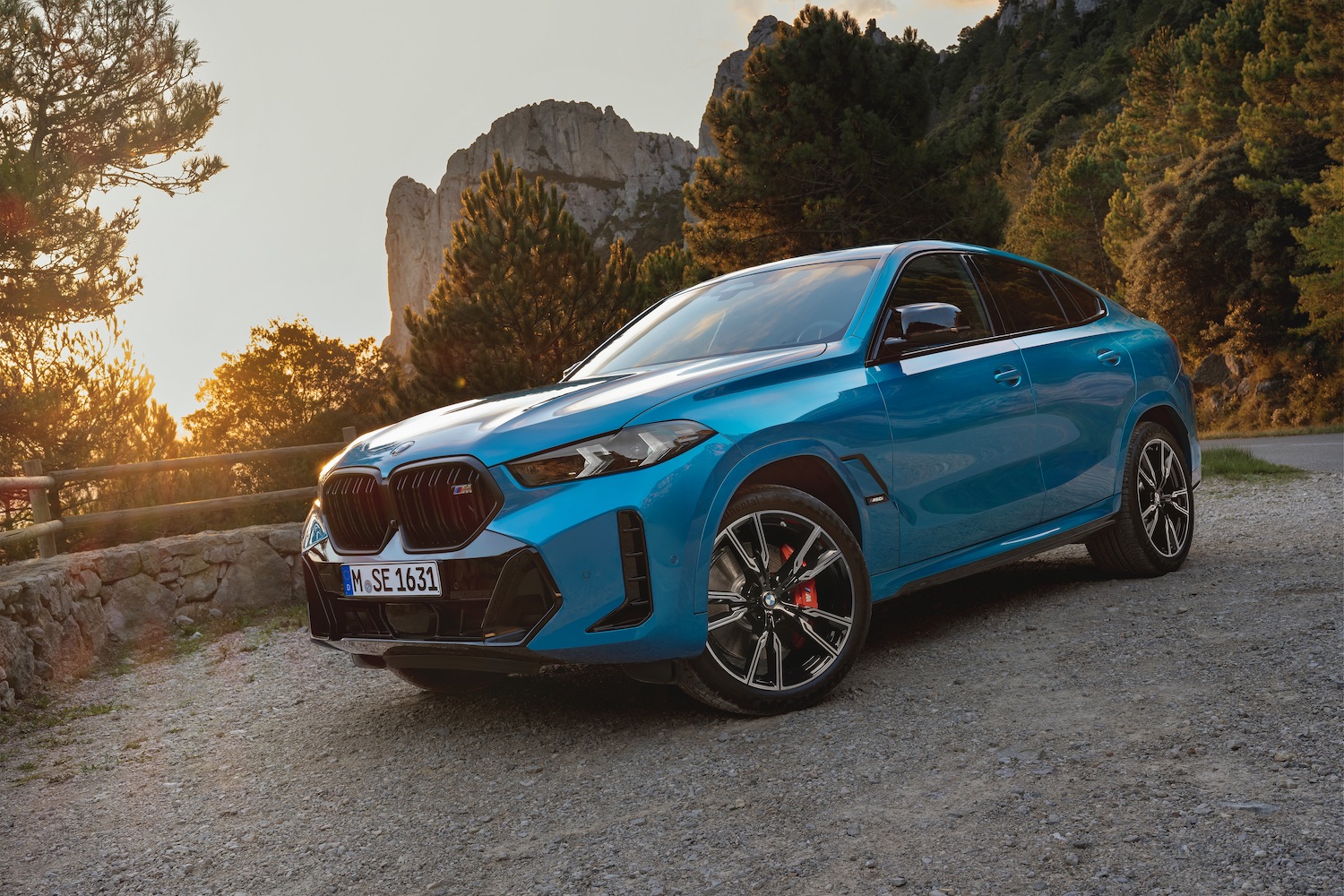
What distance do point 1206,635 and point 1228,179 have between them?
124 feet

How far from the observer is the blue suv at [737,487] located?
3406 mm

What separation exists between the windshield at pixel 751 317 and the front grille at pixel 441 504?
1321mm

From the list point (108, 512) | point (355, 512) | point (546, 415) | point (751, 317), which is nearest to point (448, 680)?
point (355, 512)

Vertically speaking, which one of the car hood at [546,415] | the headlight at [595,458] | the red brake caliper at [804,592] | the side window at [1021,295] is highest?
the side window at [1021,295]

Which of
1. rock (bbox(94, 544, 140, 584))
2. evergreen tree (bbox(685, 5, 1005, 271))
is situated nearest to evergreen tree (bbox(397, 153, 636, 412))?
evergreen tree (bbox(685, 5, 1005, 271))

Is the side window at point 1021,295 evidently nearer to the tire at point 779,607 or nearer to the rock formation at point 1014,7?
the tire at point 779,607

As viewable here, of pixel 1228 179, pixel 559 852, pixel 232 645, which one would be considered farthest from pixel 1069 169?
pixel 559 852

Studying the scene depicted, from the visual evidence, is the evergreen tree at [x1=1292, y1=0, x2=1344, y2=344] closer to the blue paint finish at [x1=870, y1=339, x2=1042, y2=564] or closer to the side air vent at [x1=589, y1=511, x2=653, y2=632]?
the blue paint finish at [x1=870, y1=339, x2=1042, y2=564]

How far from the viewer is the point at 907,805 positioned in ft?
9.38

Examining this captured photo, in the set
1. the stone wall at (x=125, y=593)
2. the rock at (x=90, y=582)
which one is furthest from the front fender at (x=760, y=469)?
the rock at (x=90, y=582)

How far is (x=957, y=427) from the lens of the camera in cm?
442

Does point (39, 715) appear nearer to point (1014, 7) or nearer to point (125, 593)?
point (125, 593)

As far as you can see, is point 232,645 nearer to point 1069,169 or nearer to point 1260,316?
point 1260,316

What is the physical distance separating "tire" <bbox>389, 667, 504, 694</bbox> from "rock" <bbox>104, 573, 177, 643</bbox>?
13.7 feet
